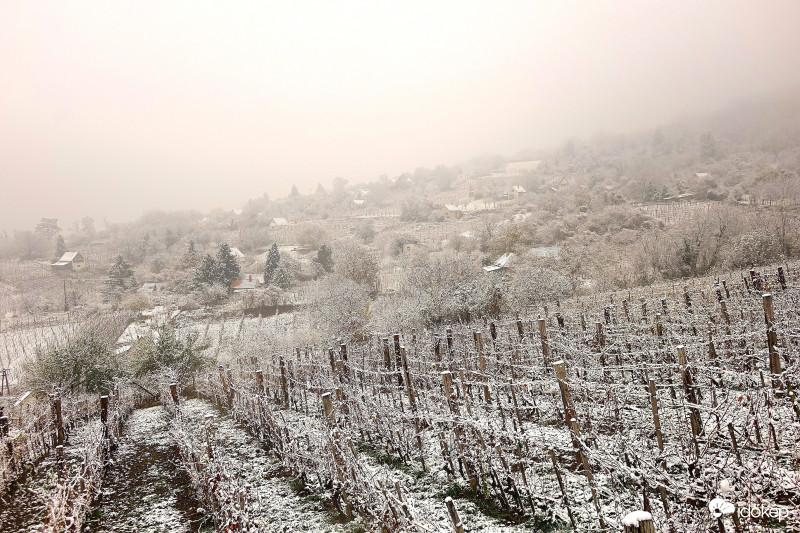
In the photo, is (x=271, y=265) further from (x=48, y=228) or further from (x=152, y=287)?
(x=48, y=228)

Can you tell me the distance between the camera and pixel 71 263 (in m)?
54.5

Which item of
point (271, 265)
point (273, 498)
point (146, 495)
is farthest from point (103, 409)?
point (271, 265)

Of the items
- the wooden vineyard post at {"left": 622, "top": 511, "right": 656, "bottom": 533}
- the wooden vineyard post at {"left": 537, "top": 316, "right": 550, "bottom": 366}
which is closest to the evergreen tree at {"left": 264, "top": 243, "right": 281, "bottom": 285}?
the wooden vineyard post at {"left": 537, "top": 316, "right": 550, "bottom": 366}

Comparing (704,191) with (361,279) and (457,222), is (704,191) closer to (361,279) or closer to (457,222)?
(457,222)

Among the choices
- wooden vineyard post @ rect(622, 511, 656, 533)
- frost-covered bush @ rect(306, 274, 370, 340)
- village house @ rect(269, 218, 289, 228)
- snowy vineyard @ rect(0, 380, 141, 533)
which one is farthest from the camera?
village house @ rect(269, 218, 289, 228)

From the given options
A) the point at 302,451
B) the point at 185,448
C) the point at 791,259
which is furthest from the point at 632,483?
the point at 791,259

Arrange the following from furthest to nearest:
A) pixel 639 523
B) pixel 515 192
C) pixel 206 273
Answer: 1. pixel 515 192
2. pixel 206 273
3. pixel 639 523

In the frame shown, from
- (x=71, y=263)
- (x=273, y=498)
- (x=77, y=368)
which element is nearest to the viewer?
(x=273, y=498)

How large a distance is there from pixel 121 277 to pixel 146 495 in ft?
166

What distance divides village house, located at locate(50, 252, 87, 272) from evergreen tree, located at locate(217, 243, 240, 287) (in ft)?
80.2

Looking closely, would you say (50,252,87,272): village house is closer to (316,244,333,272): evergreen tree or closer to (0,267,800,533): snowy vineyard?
(316,244,333,272): evergreen tree

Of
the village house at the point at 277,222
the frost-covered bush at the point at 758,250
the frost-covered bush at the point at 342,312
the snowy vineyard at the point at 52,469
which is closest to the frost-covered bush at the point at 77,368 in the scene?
the snowy vineyard at the point at 52,469

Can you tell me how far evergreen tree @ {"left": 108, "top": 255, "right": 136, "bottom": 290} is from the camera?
47.6 meters

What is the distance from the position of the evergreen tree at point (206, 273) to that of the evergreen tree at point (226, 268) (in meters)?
0.44
